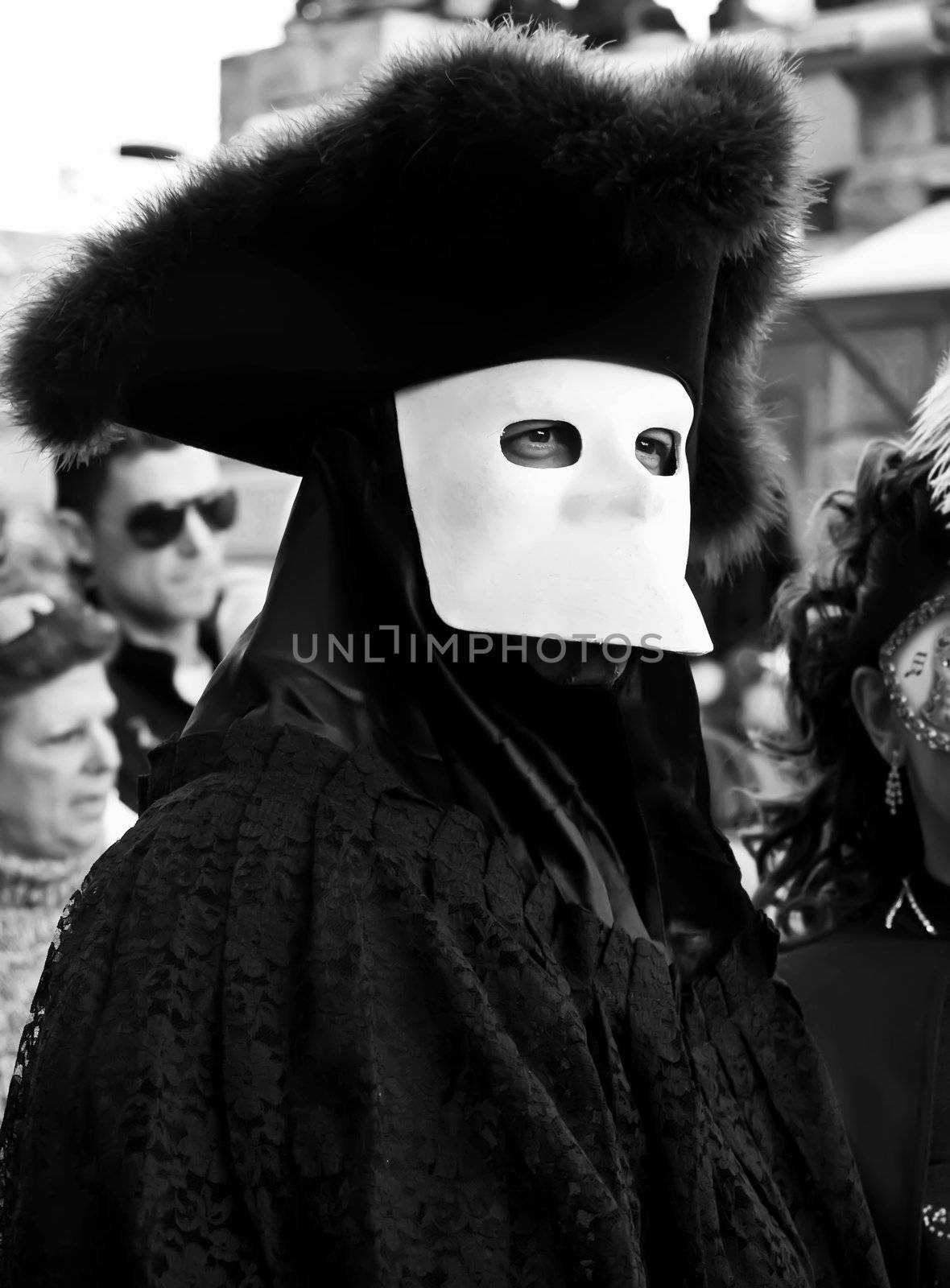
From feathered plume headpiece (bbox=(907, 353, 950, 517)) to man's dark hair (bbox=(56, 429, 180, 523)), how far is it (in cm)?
142

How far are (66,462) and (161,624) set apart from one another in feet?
4.71

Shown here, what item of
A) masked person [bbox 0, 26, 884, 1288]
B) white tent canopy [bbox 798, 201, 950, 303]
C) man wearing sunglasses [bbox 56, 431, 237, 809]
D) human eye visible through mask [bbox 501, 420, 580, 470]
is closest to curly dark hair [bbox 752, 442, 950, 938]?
masked person [bbox 0, 26, 884, 1288]

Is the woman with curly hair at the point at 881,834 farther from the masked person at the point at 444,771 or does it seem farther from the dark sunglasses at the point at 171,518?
the dark sunglasses at the point at 171,518

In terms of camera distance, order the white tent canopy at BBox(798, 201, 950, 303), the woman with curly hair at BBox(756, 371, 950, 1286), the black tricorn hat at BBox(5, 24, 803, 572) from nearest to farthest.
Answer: the black tricorn hat at BBox(5, 24, 803, 572), the woman with curly hair at BBox(756, 371, 950, 1286), the white tent canopy at BBox(798, 201, 950, 303)

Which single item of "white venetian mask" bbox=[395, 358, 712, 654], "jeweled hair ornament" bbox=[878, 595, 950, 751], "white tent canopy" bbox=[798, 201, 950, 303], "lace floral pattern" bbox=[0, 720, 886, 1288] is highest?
"white tent canopy" bbox=[798, 201, 950, 303]

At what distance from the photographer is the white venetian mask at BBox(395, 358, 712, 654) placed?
1.58 meters

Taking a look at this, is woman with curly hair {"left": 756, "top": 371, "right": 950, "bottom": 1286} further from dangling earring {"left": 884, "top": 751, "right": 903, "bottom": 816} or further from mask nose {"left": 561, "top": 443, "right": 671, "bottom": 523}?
mask nose {"left": 561, "top": 443, "right": 671, "bottom": 523}

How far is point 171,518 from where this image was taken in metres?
3.14

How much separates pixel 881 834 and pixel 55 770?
57.8 inches

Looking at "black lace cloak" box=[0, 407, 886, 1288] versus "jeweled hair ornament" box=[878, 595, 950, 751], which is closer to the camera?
"black lace cloak" box=[0, 407, 886, 1288]

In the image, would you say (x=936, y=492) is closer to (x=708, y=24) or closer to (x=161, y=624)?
(x=161, y=624)

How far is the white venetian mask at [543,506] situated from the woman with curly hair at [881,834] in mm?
721

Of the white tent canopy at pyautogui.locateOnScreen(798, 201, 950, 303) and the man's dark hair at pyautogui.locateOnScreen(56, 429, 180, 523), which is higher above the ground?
the white tent canopy at pyautogui.locateOnScreen(798, 201, 950, 303)

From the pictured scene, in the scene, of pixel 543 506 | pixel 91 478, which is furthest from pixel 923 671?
pixel 91 478
